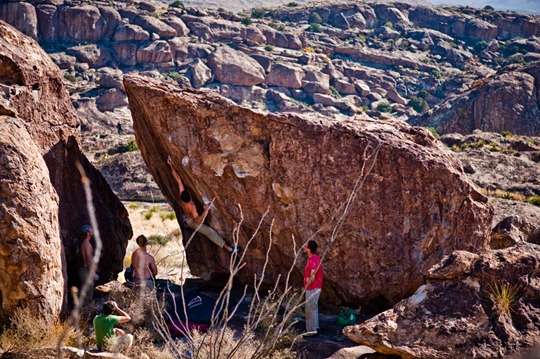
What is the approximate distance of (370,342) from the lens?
7039 millimetres

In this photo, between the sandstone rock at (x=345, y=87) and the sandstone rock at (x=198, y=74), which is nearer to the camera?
the sandstone rock at (x=198, y=74)

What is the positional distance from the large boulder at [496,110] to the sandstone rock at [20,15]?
1643 inches

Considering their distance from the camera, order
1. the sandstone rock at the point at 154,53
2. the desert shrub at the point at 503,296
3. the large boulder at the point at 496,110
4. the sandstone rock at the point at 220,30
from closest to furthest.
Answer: the desert shrub at the point at 503,296 < the large boulder at the point at 496,110 < the sandstone rock at the point at 154,53 < the sandstone rock at the point at 220,30

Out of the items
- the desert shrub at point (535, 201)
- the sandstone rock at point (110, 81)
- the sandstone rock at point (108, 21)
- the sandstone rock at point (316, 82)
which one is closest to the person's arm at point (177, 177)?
the desert shrub at point (535, 201)

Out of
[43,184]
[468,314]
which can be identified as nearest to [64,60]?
[43,184]

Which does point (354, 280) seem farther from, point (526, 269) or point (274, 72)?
point (274, 72)

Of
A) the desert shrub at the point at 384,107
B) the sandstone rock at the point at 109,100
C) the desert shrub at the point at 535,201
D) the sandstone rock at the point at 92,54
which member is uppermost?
the desert shrub at the point at 535,201

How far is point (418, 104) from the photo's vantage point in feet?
216

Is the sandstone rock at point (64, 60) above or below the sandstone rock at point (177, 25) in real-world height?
below

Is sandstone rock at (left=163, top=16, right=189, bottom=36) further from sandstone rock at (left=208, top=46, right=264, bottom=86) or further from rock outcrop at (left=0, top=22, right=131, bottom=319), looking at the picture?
A: rock outcrop at (left=0, top=22, right=131, bottom=319)

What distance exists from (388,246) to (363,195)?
0.92m

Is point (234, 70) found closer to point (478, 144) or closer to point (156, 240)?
point (478, 144)

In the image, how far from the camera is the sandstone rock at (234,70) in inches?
2534

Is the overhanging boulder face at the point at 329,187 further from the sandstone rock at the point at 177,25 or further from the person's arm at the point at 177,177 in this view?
the sandstone rock at the point at 177,25
